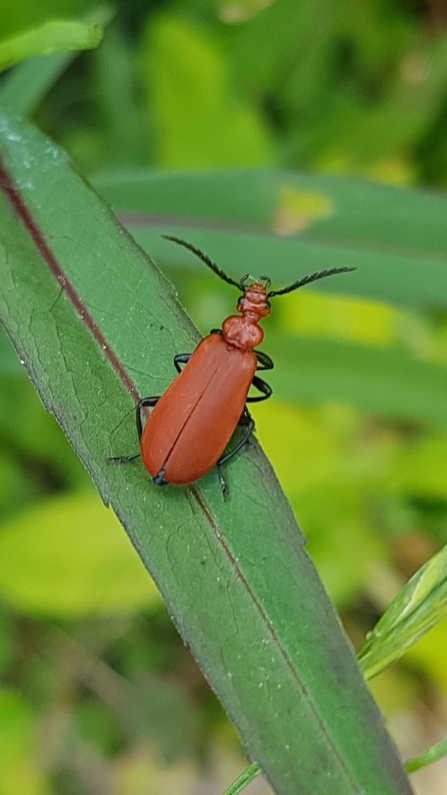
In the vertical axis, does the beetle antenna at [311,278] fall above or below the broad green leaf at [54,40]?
below

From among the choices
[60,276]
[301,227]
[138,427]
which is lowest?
[138,427]

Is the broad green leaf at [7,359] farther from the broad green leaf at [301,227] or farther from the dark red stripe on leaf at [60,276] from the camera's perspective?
the dark red stripe on leaf at [60,276]

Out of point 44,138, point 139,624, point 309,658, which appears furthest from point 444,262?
point 139,624

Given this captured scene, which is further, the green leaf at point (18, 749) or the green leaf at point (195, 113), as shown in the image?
the green leaf at point (195, 113)

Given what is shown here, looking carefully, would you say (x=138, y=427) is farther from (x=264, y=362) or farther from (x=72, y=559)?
(x=72, y=559)

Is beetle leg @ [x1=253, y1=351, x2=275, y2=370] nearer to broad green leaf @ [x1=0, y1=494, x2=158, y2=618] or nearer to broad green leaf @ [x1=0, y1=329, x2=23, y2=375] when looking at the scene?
broad green leaf @ [x1=0, y1=329, x2=23, y2=375]

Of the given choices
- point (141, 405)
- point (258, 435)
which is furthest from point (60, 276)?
point (258, 435)

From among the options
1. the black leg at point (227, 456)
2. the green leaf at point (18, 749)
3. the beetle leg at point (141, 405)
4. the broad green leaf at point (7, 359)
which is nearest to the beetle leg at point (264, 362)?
the black leg at point (227, 456)
